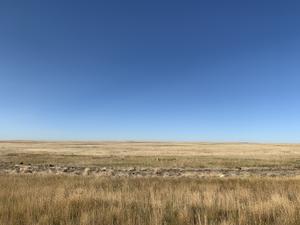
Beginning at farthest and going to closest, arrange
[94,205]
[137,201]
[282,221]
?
1. [137,201]
2. [94,205]
3. [282,221]

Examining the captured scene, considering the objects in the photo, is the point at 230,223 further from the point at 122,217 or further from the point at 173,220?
the point at 122,217

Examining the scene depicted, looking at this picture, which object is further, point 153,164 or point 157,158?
point 157,158

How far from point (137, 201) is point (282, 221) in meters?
3.80

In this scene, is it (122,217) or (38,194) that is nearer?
(122,217)

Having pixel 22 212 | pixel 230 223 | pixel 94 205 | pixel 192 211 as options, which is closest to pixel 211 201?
pixel 192 211

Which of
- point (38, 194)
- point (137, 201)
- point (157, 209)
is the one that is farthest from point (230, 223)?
point (38, 194)

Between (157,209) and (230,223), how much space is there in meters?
2.03

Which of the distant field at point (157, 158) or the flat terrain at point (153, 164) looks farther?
the distant field at point (157, 158)

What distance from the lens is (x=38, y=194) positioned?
9.89 metres

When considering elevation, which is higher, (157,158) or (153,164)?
(157,158)

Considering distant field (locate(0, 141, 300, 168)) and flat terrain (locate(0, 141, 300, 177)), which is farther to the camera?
distant field (locate(0, 141, 300, 168))

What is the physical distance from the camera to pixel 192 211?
7.87 metres

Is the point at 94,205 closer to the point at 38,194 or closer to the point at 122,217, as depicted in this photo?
the point at 122,217

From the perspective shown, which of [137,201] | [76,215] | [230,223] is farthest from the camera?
[137,201]
